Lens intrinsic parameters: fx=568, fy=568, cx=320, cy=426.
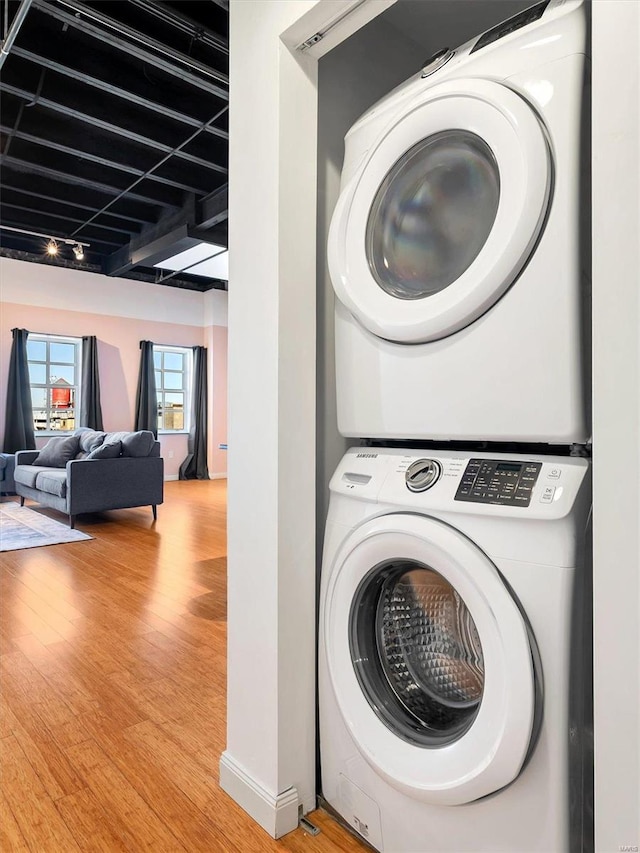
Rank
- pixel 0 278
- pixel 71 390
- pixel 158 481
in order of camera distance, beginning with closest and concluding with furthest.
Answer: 1. pixel 158 481
2. pixel 0 278
3. pixel 71 390

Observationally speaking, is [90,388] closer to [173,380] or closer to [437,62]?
[173,380]

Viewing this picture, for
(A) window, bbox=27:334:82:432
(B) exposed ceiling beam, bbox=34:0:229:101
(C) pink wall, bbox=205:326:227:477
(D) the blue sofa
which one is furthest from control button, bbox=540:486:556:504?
(C) pink wall, bbox=205:326:227:477

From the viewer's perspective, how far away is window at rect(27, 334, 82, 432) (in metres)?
7.92

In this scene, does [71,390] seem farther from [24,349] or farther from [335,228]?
[335,228]

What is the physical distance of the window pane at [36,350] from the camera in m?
7.80

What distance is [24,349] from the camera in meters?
7.44

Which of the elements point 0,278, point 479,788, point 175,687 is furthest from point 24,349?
point 479,788

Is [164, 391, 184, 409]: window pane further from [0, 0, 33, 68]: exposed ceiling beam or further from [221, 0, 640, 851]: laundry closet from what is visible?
[221, 0, 640, 851]: laundry closet

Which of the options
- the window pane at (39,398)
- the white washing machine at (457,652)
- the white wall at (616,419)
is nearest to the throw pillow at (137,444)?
the window pane at (39,398)

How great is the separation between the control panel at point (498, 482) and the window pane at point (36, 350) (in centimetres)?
792

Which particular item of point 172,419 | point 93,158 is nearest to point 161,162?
point 93,158

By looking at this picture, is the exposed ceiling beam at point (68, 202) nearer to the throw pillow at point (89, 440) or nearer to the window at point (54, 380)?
the window at point (54, 380)

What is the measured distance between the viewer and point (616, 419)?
3.02ft

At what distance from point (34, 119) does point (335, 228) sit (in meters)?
4.15
